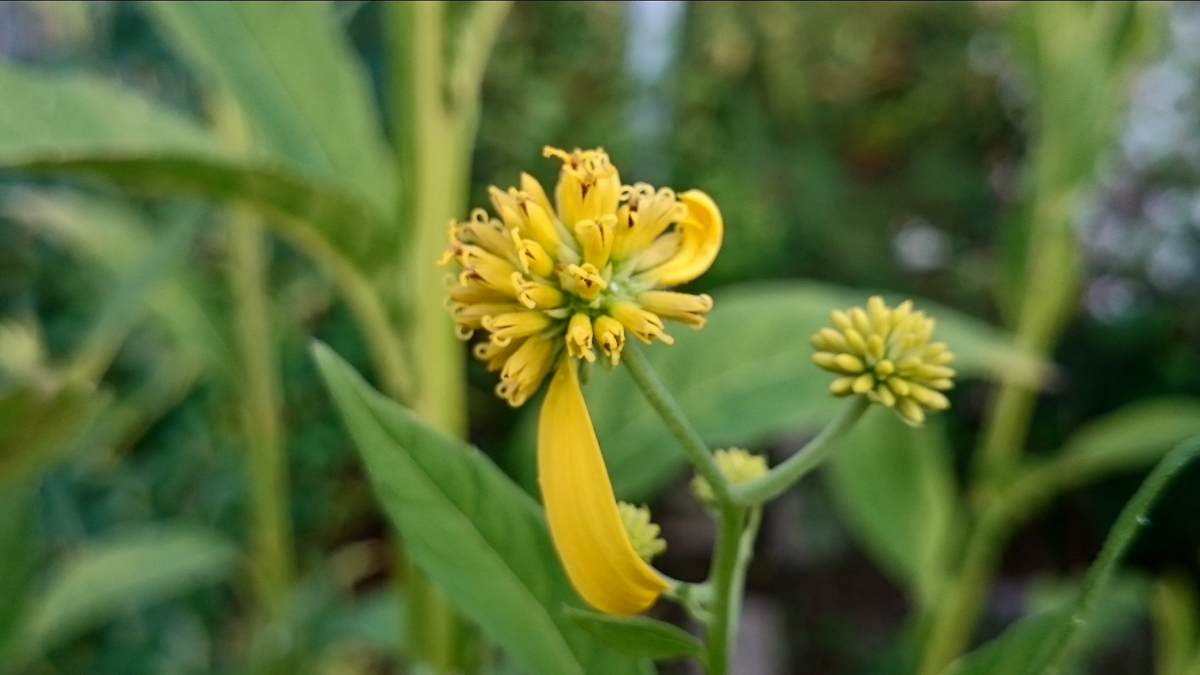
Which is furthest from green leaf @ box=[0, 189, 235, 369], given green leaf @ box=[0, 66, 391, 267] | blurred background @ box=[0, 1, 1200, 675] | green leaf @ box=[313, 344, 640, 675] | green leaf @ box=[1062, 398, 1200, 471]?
green leaf @ box=[1062, 398, 1200, 471]

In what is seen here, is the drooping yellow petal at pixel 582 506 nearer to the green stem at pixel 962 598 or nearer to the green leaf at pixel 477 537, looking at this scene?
the green leaf at pixel 477 537

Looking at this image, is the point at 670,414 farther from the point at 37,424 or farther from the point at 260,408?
the point at 260,408

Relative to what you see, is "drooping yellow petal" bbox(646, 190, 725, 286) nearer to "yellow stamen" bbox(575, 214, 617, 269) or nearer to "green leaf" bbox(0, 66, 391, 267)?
"yellow stamen" bbox(575, 214, 617, 269)

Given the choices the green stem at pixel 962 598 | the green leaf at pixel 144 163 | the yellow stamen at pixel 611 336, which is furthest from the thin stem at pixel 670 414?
the green stem at pixel 962 598

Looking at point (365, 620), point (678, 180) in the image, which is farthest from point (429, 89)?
point (678, 180)

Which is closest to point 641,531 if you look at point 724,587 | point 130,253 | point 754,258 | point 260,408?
point 724,587

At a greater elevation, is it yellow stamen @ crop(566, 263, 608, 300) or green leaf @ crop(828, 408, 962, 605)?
yellow stamen @ crop(566, 263, 608, 300)
